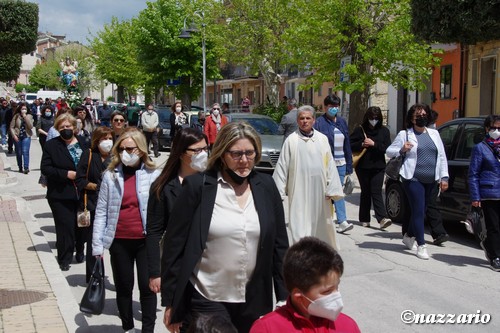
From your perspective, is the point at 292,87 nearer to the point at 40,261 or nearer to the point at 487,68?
the point at 487,68

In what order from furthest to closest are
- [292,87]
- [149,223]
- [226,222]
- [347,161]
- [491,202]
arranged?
[292,87] < [347,161] < [491,202] < [149,223] < [226,222]

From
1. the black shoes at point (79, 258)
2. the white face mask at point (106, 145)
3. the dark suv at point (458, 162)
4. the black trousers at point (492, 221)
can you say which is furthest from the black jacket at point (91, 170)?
the black trousers at point (492, 221)

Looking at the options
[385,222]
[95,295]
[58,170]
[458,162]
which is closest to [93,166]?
[58,170]

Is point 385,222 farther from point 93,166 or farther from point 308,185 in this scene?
point 93,166

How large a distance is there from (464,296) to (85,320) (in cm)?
366

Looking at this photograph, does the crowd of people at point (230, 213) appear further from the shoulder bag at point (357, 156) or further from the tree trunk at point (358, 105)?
the tree trunk at point (358, 105)

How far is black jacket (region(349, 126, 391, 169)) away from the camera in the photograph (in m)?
11.1

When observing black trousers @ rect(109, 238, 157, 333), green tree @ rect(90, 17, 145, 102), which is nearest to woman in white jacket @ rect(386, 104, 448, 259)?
black trousers @ rect(109, 238, 157, 333)

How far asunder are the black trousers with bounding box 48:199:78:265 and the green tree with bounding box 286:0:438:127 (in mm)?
10798

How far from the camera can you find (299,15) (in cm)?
2136

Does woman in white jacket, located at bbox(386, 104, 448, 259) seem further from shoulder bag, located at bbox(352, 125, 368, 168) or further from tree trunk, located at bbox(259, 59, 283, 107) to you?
tree trunk, located at bbox(259, 59, 283, 107)

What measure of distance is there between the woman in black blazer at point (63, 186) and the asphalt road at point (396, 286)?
280mm

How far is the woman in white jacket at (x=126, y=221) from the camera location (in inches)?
224

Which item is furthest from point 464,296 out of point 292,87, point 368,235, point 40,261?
point 292,87
